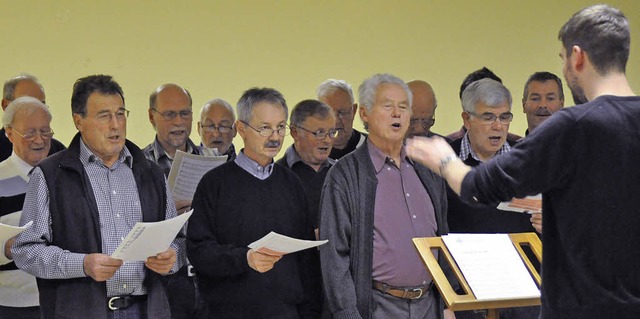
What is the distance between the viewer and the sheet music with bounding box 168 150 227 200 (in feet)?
13.6

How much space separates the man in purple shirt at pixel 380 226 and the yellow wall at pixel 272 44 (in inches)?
100

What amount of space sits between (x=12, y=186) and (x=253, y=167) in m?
1.06

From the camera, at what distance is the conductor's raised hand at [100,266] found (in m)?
3.08

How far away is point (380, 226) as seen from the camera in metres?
3.56

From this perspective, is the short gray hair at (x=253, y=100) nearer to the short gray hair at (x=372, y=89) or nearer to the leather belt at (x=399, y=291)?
the short gray hair at (x=372, y=89)

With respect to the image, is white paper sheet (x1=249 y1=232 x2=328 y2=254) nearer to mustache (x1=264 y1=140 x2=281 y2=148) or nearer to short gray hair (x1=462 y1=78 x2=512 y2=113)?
mustache (x1=264 y1=140 x2=281 y2=148)

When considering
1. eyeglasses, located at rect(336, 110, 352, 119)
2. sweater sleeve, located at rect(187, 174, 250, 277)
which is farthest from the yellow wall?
sweater sleeve, located at rect(187, 174, 250, 277)

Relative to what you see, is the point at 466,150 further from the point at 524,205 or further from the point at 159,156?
the point at 159,156

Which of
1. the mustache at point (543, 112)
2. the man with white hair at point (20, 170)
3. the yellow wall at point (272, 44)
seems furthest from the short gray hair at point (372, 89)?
the yellow wall at point (272, 44)

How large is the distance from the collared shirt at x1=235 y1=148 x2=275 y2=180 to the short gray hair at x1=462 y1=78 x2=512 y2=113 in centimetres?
102

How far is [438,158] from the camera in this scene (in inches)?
102

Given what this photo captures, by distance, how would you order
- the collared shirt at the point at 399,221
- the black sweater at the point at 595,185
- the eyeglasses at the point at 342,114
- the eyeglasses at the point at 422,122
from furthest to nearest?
the eyeglasses at the point at 342,114, the eyeglasses at the point at 422,122, the collared shirt at the point at 399,221, the black sweater at the point at 595,185

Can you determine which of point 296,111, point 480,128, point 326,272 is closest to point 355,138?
A: point 296,111

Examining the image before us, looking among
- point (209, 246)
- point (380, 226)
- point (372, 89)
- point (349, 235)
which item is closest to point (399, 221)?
point (380, 226)
